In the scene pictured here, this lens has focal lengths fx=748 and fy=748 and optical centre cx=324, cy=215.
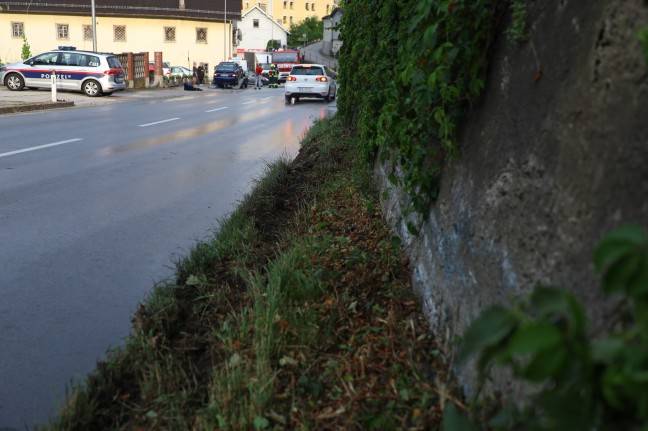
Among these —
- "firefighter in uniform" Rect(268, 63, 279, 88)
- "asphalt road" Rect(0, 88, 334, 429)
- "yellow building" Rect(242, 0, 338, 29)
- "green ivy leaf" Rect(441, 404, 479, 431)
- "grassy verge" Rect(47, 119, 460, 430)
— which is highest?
"yellow building" Rect(242, 0, 338, 29)

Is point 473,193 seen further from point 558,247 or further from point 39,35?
point 39,35

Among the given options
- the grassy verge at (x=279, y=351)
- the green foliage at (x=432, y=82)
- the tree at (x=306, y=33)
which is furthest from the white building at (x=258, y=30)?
the green foliage at (x=432, y=82)

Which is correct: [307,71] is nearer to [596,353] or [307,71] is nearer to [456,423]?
[456,423]

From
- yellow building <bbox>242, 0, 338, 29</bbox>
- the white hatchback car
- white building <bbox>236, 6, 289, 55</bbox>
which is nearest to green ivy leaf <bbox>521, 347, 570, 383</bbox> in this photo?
the white hatchback car

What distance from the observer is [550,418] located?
5.27 feet

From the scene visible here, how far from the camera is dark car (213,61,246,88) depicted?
5369 cm

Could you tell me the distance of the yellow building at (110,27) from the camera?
61938 millimetres

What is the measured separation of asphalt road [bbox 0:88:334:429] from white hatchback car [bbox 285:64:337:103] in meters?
16.8

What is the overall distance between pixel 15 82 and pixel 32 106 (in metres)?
10.9

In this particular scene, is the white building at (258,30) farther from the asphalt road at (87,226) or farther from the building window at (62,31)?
the asphalt road at (87,226)

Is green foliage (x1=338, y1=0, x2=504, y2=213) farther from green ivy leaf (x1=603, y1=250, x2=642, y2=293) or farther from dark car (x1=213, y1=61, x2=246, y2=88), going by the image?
dark car (x1=213, y1=61, x2=246, y2=88)

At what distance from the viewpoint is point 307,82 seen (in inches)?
1356

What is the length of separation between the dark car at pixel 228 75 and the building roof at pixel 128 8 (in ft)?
41.9

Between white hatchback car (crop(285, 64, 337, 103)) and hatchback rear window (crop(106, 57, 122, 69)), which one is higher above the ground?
hatchback rear window (crop(106, 57, 122, 69))
